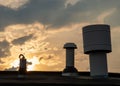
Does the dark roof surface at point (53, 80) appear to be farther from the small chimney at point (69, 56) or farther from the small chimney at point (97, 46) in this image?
the small chimney at point (69, 56)

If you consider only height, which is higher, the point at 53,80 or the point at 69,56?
the point at 69,56

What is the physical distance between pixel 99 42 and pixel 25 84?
12.0 m

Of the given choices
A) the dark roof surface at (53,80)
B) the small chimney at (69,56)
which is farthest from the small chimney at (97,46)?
the small chimney at (69,56)

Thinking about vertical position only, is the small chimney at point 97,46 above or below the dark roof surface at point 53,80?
above

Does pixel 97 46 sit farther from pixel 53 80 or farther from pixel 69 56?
pixel 69 56

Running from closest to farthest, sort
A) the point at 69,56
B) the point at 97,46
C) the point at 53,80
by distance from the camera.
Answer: the point at 53,80
the point at 97,46
the point at 69,56

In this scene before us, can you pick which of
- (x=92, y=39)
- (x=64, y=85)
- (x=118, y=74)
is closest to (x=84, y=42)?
(x=92, y=39)

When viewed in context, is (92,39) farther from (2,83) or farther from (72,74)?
(2,83)

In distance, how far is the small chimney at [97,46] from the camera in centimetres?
3503

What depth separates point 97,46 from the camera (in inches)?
1374

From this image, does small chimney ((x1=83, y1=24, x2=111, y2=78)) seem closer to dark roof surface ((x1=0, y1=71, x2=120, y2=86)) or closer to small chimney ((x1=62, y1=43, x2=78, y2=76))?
dark roof surface ((x1=0, y1=71, x2=120, y2=86))

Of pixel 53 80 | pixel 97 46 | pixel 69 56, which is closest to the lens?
pixel 53 80

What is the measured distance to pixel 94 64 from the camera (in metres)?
36.0

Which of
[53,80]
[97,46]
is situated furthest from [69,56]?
[53,80]
